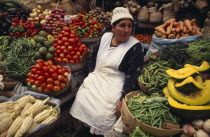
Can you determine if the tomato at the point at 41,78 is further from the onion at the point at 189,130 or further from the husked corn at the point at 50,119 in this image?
the onion at the point at 189,130

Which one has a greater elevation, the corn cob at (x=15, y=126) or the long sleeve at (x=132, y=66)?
the long sleeve at (x=132, y=66)

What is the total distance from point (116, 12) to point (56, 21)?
205 cm

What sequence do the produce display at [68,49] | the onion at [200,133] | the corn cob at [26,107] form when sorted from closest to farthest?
the onion at [200,133] < the corn cob at [26,107] < the produce display at [68,49]

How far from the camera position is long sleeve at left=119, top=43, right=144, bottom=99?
2.97 meters

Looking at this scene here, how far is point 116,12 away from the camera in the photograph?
304 cm

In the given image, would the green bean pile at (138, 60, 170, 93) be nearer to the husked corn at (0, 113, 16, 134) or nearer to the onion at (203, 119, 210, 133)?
the onion at (203, 119, 210, 133)

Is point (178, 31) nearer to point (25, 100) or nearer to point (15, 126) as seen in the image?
point (25, 100)

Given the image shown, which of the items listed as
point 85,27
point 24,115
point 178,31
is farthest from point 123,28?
point 24,115

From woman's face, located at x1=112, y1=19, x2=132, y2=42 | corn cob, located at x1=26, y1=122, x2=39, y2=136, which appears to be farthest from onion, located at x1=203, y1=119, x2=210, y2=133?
corn cob, located at x1=26, y1=122, x2=39, y2=136

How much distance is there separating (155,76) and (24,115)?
189 centimetres

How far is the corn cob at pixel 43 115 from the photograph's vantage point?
2.56 metres

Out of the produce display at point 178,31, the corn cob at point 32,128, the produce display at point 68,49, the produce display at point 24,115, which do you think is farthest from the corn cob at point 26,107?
the produce display at point 178,31

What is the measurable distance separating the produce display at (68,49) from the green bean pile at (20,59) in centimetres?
45

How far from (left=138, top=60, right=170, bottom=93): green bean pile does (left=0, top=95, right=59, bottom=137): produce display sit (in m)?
1.38
